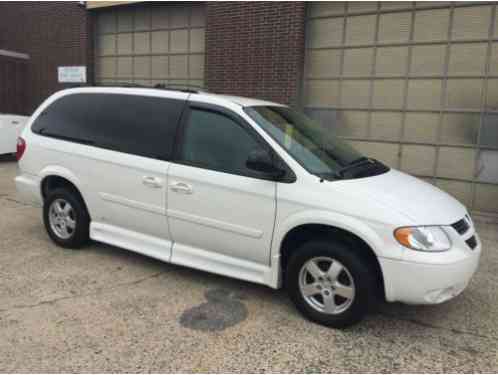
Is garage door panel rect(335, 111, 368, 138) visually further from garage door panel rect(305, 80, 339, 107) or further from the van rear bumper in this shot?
the van rear bumper

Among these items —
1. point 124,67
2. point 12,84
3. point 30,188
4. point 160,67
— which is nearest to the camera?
point 30,188

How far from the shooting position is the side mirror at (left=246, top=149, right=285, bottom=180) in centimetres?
366

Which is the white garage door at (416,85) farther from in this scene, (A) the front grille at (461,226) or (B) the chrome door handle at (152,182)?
(B) the chrome door handle at (152,182)

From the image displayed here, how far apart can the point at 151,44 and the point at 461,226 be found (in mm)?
9245

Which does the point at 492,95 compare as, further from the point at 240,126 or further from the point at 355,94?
the point at 240,126

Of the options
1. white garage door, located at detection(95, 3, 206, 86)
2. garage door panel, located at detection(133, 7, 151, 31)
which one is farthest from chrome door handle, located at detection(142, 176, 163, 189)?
garage door panel, located at detection(133, 7, 151, 31)

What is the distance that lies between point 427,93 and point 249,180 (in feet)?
17.0

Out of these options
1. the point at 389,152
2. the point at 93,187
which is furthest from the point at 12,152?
the point at 389,152

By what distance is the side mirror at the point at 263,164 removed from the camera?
3.66 meters

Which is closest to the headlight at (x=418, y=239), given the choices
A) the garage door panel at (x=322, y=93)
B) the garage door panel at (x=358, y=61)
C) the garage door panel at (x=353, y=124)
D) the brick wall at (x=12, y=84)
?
the garage door panel at (x=353, y=124)

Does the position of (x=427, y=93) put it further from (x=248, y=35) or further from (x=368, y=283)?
(x=368, y=283)

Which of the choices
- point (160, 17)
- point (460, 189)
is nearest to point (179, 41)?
point (160, 17)

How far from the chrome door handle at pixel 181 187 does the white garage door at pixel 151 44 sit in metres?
6.67

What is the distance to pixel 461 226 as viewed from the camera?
365cm
